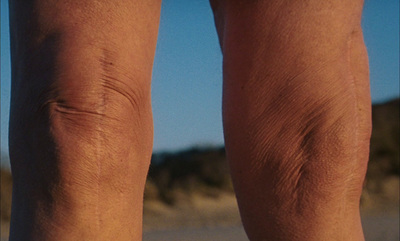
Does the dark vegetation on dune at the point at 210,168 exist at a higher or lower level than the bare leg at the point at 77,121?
higher

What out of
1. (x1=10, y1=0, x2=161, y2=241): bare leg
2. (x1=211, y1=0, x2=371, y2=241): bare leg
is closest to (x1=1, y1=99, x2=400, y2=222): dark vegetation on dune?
(x1=211, y1=0, x2=371, y2=241): bare leg

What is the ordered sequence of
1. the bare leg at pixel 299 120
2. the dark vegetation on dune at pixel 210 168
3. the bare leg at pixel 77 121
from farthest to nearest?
the dark vegetation on dune at pixel 210 168
the bare leg at pixel 299 120
the bare leg at pixel 77 121

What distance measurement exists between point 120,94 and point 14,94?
7.1 inches

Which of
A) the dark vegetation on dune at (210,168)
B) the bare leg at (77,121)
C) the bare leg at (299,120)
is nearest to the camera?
the bare leg at (77,121)

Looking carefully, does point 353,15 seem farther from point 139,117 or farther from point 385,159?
point 385,159

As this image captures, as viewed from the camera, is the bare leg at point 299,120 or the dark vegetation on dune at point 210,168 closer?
the bare leg at point 299,120

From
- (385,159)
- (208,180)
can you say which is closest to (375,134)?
(385,159)

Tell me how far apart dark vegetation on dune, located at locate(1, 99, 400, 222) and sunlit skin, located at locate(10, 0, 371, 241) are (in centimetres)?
494

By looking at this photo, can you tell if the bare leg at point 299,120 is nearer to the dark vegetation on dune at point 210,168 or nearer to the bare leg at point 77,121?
the bare leg at point 77,121

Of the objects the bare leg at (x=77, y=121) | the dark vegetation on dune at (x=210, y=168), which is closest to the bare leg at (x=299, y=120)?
the bare leg at (x=77, y=121)

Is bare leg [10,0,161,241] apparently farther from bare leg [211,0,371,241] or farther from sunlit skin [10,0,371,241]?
bare leg [211,0,371,241]

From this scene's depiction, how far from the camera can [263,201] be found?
875mm

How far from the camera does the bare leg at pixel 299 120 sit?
0.85 meters

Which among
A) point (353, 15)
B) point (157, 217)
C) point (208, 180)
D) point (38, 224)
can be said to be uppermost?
point (208, 180)
